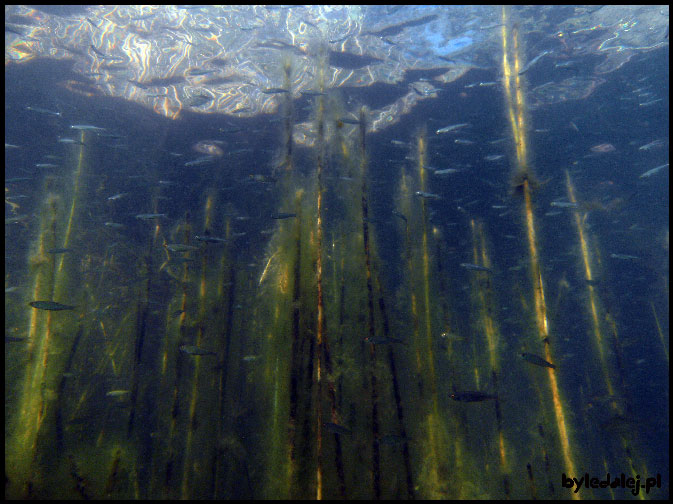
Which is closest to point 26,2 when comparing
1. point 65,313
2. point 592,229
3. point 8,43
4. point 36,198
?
point 8,43

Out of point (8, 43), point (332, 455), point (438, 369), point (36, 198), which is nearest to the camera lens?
point (332, 455)

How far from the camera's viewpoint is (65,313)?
6.04 meters

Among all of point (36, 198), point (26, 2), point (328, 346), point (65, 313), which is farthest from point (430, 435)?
point (26, 2)

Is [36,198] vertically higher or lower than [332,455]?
higher

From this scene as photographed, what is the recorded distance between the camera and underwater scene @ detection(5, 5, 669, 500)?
17.4 feet

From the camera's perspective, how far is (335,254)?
6.18m

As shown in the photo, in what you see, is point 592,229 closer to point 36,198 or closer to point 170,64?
point 170,64

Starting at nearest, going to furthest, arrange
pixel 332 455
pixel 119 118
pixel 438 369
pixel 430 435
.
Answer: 1. pixel 332 455
2. pixel 430 435
3. pixel 438 369
4. pixel 119 118

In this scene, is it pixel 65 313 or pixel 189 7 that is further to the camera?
pixel 189 7

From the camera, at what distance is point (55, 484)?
5062 millimetres

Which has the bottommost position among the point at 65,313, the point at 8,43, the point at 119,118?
the point at 65,313

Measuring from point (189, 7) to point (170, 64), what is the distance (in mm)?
1452

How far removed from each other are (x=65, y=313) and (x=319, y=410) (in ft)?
17.6

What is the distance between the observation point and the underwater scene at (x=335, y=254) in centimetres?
529
